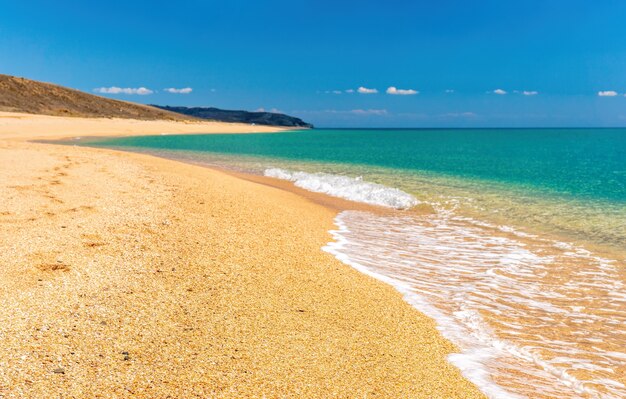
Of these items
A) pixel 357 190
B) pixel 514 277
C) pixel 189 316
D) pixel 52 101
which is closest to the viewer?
pixel 189 316

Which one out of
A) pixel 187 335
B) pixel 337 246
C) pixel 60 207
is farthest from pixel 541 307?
pixel 60 207

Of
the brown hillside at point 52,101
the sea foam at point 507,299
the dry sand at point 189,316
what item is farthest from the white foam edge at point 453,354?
the brown hillside at point 52,101

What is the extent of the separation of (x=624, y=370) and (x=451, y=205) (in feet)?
33.8

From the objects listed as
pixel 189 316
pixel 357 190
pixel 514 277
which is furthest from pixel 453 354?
pixel 357 190

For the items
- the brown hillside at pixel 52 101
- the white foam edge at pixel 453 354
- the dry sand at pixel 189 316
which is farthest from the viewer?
the brown hillside at pixel 52 101

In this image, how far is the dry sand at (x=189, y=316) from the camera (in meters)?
3.41

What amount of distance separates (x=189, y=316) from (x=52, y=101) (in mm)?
92970

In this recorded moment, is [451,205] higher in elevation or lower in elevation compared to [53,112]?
lower

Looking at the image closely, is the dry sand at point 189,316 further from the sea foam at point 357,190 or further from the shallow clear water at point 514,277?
the sea foam at point 357,190

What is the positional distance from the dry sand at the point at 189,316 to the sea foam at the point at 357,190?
690 cm

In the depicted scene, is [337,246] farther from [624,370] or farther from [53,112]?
[53,112]

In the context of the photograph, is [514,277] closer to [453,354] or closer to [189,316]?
[453,354]

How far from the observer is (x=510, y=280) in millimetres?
7078

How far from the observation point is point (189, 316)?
Answer: 4.47 m
